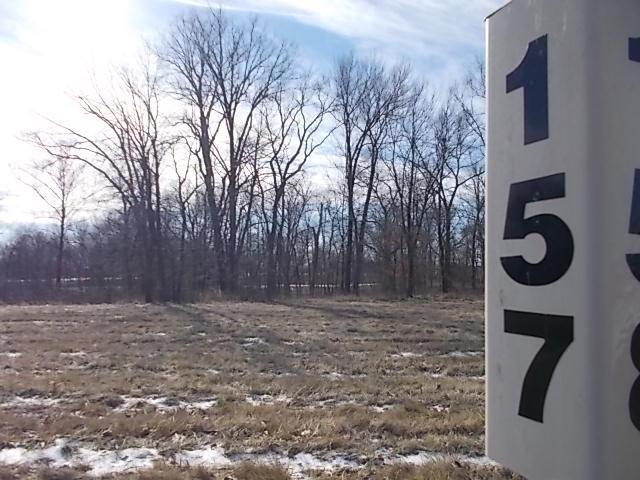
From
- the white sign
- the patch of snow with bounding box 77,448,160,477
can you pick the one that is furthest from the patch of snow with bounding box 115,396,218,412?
the white sign

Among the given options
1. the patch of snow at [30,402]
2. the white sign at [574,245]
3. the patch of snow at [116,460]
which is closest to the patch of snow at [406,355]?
the patch of snow at [30,402]

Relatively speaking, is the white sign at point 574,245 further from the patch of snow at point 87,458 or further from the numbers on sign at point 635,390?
the patch of snow at point 87,458

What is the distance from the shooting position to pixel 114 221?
996 inches

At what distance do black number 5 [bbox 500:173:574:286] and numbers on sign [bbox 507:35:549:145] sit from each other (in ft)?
0.33

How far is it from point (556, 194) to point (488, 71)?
39cm

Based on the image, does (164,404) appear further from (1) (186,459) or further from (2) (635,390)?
(2) (635,390)

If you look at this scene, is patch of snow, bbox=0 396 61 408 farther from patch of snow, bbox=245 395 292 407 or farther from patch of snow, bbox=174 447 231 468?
patch of snow, bbox=174 447 231 468

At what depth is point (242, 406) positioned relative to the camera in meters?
4.68

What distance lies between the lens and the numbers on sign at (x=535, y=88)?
3.77 ft

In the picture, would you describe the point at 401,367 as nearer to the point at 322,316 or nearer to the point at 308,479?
the point at 308,479

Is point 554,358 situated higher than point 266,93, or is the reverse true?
point 266,93

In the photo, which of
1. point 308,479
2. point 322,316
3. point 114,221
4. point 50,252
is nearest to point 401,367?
point 308,479

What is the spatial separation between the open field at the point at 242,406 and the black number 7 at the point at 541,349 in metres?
2.09

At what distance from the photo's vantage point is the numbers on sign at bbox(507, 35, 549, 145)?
1.15 meters
